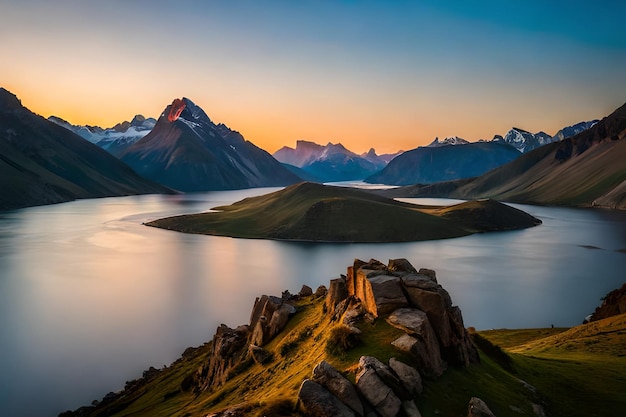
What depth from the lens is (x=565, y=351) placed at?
146ft

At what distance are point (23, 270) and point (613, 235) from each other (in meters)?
187

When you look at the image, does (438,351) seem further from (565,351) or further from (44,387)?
(44,387)

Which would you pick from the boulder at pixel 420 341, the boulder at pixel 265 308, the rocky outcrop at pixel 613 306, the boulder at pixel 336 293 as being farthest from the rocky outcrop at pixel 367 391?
the rocky outcrop at pixel 613 306

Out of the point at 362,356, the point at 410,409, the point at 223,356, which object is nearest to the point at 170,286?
the point at 223,356

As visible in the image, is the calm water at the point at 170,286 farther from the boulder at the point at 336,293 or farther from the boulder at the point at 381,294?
the boulder at the point at 381,294

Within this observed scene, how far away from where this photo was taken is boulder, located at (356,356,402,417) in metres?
20.5

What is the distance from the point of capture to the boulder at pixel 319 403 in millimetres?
19938

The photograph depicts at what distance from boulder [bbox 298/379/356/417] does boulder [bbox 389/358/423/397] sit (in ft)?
9.78

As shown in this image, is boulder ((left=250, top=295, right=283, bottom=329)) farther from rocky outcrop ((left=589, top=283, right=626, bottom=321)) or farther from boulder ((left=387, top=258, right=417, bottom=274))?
rocky outcrop ((left=589, top=283, right=626, bottom=321))

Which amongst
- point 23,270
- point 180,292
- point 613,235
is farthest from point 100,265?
point 613,235

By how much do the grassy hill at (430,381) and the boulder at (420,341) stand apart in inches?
17.9

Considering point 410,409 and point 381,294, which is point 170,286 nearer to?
point 381,294

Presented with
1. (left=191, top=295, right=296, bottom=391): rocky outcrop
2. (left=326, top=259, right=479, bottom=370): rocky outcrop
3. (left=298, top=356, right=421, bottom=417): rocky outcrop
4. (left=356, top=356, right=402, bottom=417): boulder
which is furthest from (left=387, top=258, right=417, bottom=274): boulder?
(left=356, top=356, right=402, bottom=417): boulder

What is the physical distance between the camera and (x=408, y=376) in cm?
2184
